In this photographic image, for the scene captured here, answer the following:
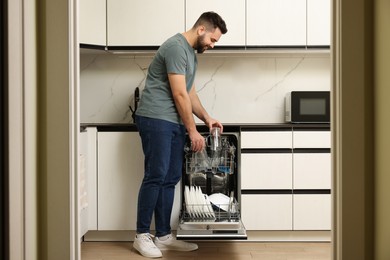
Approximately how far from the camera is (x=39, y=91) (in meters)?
2.00

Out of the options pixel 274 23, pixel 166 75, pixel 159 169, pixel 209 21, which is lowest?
pixel 159 169

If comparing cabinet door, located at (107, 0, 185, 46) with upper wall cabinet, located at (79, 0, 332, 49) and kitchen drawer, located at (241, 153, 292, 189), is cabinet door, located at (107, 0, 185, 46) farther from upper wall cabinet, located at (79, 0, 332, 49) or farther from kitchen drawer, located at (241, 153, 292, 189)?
kitchen drawer, located at (241, 153, 292, 189)

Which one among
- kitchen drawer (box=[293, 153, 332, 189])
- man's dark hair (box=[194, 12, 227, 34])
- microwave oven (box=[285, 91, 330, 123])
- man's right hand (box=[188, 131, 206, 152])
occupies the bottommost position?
kitchen drawer (box=[293, 153, 332, 189])

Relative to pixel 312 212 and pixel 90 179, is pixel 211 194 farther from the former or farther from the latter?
pixel 90 179

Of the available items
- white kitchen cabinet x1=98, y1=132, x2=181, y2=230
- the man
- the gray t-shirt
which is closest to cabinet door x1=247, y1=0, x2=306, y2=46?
the man

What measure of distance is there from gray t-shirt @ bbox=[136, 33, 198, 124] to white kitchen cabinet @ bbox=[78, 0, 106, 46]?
73cm

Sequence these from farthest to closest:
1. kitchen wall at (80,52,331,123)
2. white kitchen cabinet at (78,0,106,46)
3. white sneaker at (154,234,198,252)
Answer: kitchen wall at (80,52,331,123), white kitchen cabinet at (78,0,106,46), white sneaker at (154,234,198,252)

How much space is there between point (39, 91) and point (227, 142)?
175cm

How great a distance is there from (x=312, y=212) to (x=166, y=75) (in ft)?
4.42

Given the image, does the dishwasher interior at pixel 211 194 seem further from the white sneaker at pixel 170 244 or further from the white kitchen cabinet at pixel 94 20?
the white kitchen cabinet at pixel 94 20

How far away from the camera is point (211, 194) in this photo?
3627 millimetres

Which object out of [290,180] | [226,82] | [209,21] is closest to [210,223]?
[290,180]

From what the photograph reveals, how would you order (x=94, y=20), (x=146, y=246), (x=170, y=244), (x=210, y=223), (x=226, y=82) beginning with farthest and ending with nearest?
(x=226, y=82) < (x=94, y=20) < (x=170, y=244) < (x=146, y=246) < (x=210, y=223)

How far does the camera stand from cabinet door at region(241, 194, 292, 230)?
358cm
